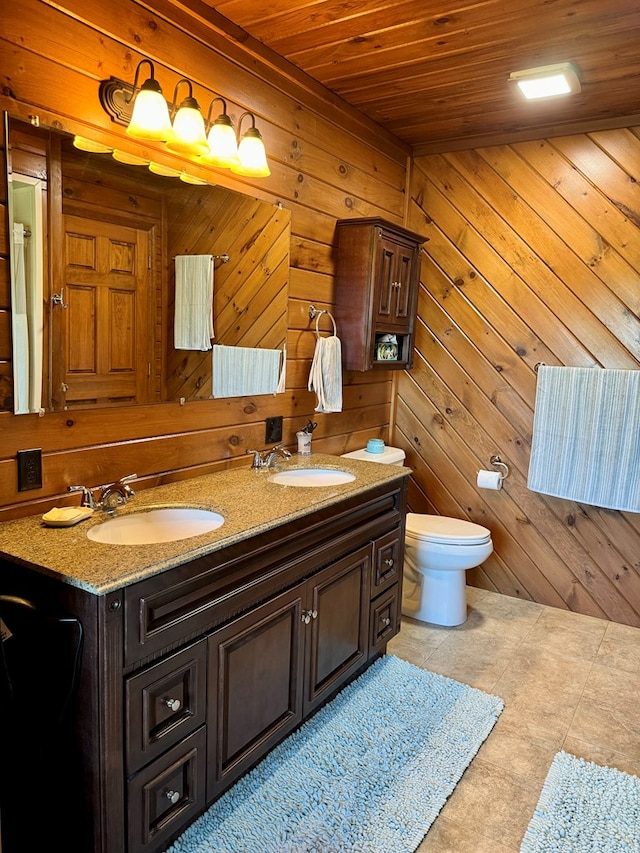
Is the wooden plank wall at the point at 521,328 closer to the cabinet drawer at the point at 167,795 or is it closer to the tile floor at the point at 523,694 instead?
the tile floor at the point at 523,694

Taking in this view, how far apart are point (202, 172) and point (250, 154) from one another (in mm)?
181

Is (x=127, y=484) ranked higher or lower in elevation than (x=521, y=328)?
lower

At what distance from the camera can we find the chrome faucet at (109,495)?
176cm

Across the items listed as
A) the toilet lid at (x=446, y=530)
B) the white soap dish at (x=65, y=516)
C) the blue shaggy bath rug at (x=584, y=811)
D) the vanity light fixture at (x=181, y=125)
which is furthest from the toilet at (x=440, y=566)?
the white soap dish at (x=65, y=516)

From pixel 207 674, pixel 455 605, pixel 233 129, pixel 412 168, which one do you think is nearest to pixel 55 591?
pixel 207 674

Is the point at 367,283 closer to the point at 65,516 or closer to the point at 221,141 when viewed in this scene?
the point at 221,141

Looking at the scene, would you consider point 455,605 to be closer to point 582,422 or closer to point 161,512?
point 582,422

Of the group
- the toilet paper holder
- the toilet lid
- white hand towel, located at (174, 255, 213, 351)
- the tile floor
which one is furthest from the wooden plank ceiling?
the tile floor

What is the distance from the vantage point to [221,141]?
6.73 ft

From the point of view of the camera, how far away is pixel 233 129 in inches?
84.7

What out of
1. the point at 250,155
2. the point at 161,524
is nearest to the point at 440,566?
the point at 161,524

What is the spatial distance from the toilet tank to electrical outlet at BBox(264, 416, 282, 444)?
55cm

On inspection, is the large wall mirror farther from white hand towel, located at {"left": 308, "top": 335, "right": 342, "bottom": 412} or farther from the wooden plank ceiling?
the wooden plank ceiling

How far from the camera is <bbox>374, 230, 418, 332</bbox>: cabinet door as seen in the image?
9.45 ft
